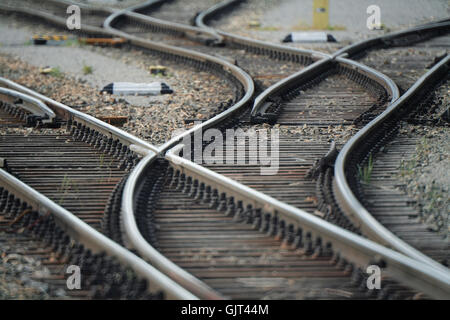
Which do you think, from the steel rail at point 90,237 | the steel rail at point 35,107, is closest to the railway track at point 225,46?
the steel rail at point 35,107

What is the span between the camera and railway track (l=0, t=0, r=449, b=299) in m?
5.08

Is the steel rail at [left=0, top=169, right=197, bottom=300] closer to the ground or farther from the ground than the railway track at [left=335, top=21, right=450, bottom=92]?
closer to the ground

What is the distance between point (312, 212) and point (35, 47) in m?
9.68

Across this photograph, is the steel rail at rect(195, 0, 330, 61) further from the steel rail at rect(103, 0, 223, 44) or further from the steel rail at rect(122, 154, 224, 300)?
the steel rail at rect(122, 154, 224, 300)

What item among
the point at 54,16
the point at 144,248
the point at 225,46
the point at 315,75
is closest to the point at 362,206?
the point at 144,248

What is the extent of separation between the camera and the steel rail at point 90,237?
4860mm

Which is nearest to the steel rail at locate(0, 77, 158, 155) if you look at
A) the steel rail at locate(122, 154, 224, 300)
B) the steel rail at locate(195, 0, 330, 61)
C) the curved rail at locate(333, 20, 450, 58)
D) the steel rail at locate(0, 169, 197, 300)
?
the steel rail at locate(122, 154, 224, 300)

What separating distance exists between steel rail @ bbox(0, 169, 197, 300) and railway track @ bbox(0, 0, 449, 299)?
0.56 ft

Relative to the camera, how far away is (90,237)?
5.65 metres

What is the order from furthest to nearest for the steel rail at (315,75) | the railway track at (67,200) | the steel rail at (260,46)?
the steel rail at (260,46)
the steel rail at (315,75)
the railway track at (67,200)

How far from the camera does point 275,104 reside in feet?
30.9

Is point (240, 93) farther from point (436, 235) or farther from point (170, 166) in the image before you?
point (436, 235)

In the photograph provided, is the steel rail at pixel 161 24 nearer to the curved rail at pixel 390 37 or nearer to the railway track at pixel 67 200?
the curved rail at pixel 390 37

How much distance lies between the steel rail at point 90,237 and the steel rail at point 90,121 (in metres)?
1.48
